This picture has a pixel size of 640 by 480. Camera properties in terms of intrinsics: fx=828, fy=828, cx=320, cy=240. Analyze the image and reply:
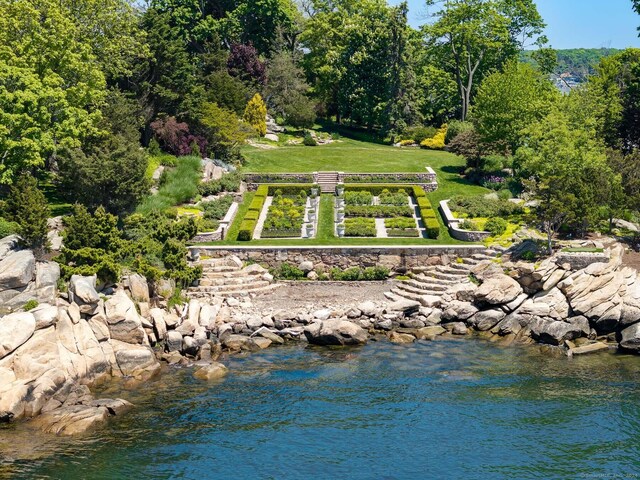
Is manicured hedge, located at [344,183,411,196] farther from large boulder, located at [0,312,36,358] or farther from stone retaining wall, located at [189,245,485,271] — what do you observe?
large boulder, located at [0,312,36,358]

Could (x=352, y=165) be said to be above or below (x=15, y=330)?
above

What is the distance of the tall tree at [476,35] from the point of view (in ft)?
291

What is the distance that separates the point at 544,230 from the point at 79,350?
31665 mm

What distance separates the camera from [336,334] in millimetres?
44125

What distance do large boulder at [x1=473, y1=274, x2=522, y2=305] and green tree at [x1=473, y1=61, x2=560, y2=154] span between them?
22.9 m

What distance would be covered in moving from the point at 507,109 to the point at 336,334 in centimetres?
3312

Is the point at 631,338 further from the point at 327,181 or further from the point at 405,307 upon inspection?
the point at 327,181

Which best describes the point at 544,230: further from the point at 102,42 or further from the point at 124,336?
the point at 102,42

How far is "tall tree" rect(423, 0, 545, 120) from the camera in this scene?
8856cm

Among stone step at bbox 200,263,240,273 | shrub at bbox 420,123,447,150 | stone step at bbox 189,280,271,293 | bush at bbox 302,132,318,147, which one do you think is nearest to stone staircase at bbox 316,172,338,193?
stone step at bbox 200,263,240,273

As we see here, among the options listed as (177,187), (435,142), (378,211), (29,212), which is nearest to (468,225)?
(378,211)

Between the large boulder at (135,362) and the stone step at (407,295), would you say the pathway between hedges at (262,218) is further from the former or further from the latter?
the large boulder at (135,362)

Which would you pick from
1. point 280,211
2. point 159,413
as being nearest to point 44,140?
point 280,211

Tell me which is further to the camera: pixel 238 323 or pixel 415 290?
pixel 415 290
